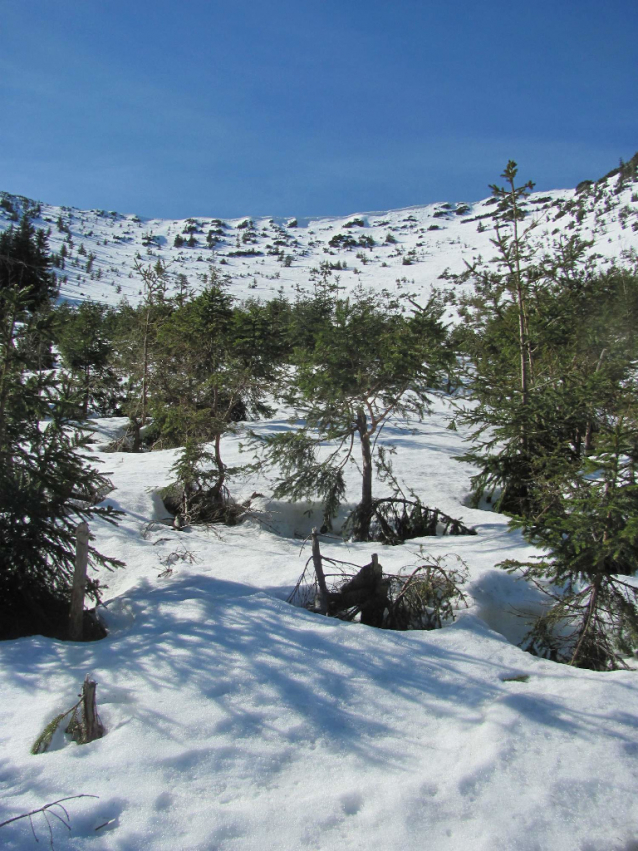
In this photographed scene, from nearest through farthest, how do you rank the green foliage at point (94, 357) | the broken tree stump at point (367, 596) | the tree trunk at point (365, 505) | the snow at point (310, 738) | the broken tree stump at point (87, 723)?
the snow at point (310, 738) → the broken tree stump at point (87, 723) → the broken tree stump at point (367, 596) → the tree trunk at point (365, 505) → the green foliage at point (94, 357)

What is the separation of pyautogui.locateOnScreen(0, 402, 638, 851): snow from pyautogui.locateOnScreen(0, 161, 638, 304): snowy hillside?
140 ft

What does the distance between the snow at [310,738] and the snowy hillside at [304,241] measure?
42.6 m

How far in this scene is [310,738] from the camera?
3.55m

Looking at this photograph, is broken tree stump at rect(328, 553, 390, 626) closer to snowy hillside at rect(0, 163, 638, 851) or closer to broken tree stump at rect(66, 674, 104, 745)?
snowy hillside at rect(0, 163, 638, 851)

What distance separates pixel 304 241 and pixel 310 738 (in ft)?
408

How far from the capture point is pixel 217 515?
438 inches

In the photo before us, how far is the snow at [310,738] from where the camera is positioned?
110 inches

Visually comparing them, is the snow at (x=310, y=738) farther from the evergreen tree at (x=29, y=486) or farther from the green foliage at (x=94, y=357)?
the green foliage at (x=94, y=357)

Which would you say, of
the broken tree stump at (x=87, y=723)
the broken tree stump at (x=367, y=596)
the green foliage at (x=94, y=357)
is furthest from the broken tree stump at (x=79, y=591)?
the green foliage at (x=94, y=357)

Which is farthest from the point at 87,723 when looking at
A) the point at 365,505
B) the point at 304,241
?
the point at 304,241

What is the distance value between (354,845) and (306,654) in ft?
Result: 6.16

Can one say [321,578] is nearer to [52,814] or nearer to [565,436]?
[52,814]

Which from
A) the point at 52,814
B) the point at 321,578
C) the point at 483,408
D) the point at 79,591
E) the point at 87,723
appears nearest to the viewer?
the point at 52,814

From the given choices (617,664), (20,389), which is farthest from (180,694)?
(617,664)
